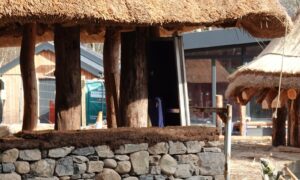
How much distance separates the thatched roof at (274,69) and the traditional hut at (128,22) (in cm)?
616

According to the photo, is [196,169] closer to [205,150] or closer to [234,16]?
[205,150]

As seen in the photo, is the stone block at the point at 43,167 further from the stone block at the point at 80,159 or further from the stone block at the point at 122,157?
the stone block at the point at 122,157

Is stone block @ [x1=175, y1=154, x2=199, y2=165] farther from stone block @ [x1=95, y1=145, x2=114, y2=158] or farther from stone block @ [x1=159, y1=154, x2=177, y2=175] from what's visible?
stone block @ [x1=95, y1=145, x2=114, y2=158]

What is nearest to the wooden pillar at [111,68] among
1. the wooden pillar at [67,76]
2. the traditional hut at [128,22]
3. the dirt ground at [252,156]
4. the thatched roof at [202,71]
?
the traditional hut at [128,22]

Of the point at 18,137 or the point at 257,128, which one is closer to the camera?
the point at 18,137

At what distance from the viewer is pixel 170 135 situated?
9266 mm

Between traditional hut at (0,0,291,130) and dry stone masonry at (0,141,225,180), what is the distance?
0.67 meters

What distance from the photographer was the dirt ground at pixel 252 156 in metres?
13.5

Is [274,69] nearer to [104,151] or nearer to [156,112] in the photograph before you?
[156,112]

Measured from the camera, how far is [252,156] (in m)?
16.3

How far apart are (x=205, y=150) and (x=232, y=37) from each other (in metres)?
15.0

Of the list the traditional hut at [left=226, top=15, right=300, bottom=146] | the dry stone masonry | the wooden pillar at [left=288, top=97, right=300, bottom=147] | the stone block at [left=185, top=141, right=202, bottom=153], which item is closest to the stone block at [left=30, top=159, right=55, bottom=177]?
the dry stone masonry

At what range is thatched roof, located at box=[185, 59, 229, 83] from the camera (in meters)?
26.8

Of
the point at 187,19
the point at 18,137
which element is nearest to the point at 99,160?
the point at 18,137
